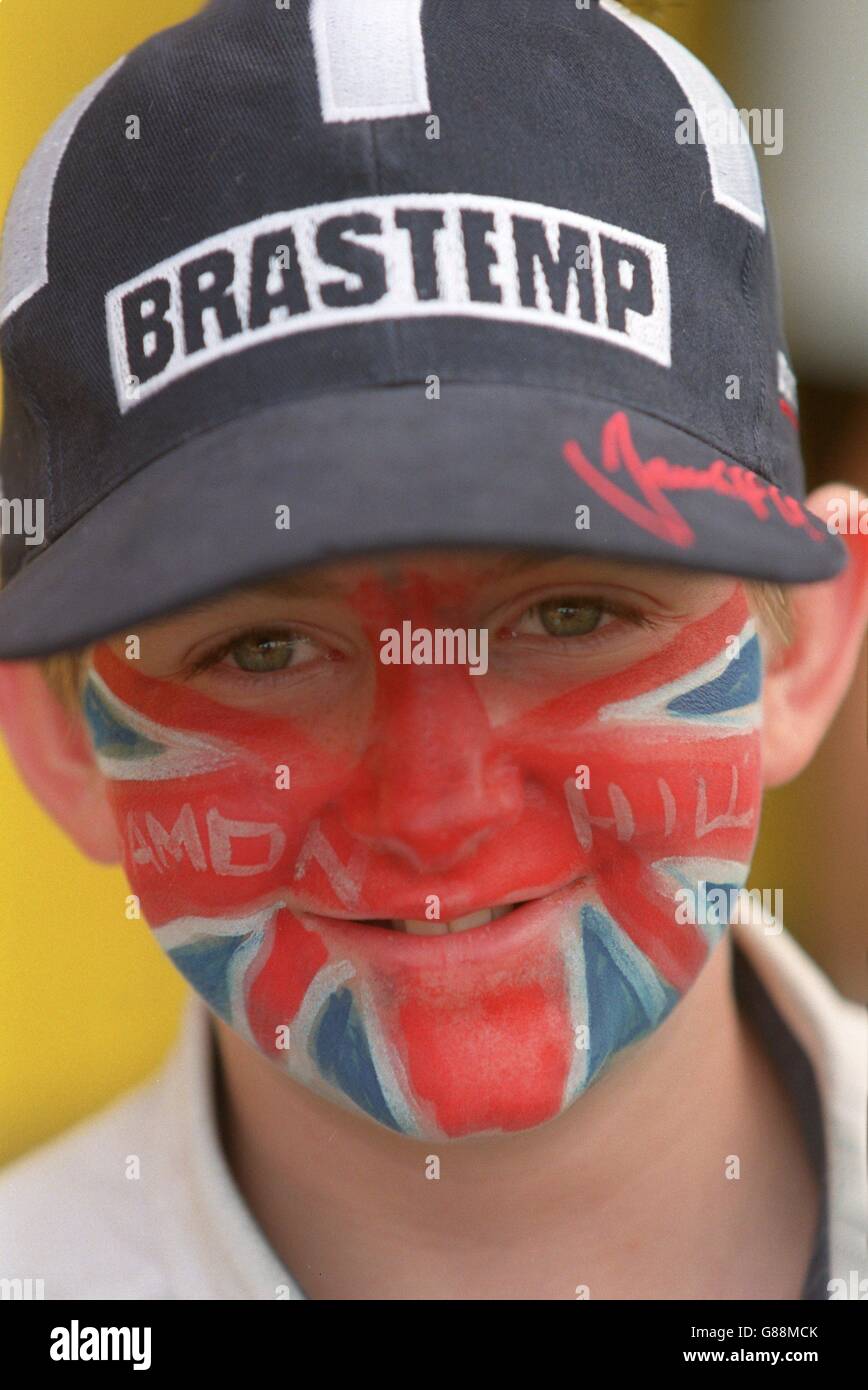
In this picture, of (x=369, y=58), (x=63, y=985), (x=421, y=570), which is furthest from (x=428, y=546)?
(x=63, y=985)

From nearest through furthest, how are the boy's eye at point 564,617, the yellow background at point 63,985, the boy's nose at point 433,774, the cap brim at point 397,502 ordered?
the cap brim at point 397,502, the boy's nose at point 433,774, the boy's eye at point 564,617, the yellow background at point 63,985

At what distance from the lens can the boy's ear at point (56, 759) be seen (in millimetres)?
1683

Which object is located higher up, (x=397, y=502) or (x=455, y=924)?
(x=397, y=502)

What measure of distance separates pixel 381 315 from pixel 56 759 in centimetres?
74

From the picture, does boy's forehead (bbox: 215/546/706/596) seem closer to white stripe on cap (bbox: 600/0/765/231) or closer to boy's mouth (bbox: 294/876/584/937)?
boy's mouth (bbox: 294/876/584/937)

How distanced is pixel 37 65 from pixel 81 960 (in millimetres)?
1619

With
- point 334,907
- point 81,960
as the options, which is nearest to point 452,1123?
point 334,907

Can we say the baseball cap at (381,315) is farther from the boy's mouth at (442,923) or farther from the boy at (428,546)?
the boy's mouth at (442,923)

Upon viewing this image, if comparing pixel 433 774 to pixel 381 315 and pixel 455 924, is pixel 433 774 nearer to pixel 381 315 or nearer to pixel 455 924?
pixel 455 924

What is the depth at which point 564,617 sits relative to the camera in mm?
1370

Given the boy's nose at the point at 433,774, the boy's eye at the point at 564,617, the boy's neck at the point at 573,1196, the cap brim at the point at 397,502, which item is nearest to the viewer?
the cap brim at the point at 397,502

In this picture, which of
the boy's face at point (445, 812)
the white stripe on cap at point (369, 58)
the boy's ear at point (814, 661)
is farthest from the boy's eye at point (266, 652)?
the boy's ear at point (814, 661)
